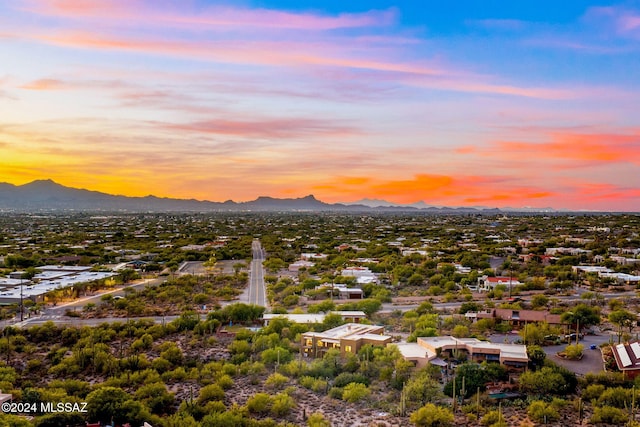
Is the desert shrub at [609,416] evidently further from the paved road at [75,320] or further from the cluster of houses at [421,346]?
the paved road at [75,320]

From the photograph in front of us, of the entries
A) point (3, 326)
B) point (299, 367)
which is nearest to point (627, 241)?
point (299, 367)

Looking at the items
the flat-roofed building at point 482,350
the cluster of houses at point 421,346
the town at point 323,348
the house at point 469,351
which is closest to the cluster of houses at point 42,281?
the town at point 323,348

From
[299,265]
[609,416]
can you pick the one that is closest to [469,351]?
[609,416]

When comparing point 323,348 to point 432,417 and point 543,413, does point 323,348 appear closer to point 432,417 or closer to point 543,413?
point 432,417

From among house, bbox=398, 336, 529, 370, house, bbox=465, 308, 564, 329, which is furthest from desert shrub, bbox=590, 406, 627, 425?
house, bbox=465, 308, 564, 329

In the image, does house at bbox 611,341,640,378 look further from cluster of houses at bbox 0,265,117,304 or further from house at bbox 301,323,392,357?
cluster of houses at bbox 0,265,117,304

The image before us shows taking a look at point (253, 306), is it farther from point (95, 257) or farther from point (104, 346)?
point (95, 257)
